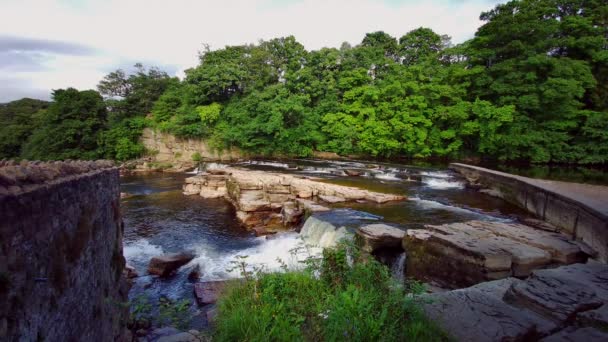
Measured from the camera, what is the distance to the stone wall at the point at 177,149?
969 inches

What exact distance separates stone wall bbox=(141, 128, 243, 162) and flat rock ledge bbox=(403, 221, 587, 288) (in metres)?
20.9

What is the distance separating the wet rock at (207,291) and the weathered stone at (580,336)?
185 inches

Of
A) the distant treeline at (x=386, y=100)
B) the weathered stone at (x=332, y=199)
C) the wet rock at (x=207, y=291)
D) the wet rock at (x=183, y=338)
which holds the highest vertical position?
the distant treeline at (x=386, y=100)

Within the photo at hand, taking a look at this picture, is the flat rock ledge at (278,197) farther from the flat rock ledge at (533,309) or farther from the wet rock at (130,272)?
the flat rock ledge at (533,309)

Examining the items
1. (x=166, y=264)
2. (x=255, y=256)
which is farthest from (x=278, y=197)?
(x=166, y=264)

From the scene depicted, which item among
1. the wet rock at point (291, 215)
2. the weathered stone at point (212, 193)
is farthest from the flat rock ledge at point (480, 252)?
the weathered stone at point (212, 193)

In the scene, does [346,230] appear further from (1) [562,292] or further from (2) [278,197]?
(2) [278,197]

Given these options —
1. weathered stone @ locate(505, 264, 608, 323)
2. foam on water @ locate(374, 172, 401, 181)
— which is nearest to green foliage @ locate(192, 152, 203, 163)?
foam on water @ locate(374, 172, 401, 181)

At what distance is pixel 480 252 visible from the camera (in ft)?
14.7

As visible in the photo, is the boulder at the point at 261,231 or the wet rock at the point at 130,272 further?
the boulder at the point at 261,231

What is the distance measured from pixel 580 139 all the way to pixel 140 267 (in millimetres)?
23928

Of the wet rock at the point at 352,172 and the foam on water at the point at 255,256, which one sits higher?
the wet rock at the point at 352,172

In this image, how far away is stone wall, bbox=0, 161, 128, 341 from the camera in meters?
2.00

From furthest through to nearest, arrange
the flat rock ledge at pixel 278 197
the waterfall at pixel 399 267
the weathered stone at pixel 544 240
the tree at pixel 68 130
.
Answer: the tree at pixel 68 130 < the flat rock ledge at pixel 278 197 < the waterfall at pixel 399 267 < the weathered stone at pixel 544 240
